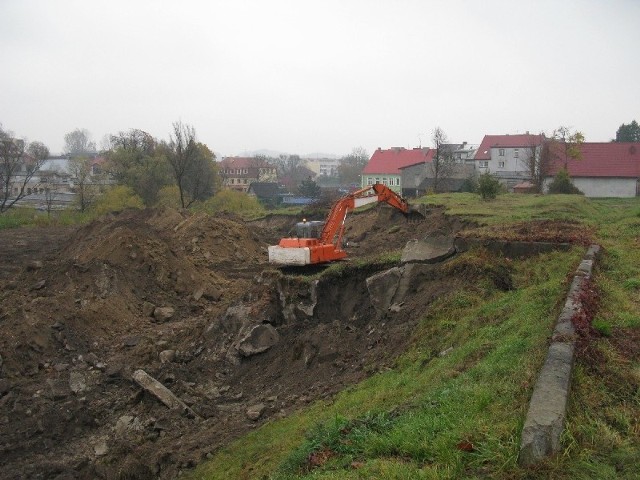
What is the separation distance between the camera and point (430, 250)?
14211 mm

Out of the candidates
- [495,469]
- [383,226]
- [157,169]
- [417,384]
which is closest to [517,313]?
[417,384]

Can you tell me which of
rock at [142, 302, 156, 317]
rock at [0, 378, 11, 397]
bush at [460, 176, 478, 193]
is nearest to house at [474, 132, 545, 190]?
bush at [460, 176, 478, 193]

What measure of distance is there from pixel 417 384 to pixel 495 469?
3533mm

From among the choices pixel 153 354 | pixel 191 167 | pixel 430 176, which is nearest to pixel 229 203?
pixel 191 167

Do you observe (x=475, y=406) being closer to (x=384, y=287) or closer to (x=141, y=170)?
(x=384, y=287)

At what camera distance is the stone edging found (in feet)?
15.3

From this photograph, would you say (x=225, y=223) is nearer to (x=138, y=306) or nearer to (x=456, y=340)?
(x=138, y=306)

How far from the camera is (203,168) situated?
53.4m

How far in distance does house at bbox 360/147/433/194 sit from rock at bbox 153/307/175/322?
44.1 m

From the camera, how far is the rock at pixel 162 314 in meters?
17.8

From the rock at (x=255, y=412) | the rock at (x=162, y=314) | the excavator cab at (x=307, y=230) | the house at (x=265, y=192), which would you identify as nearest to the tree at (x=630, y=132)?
the house at (x=265, y=192)

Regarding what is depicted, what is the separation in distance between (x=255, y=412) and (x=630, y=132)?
6974cm

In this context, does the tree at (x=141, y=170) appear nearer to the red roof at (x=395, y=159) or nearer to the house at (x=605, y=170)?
the red roof at (x=395, y=159)

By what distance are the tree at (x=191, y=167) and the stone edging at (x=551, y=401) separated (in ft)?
127
